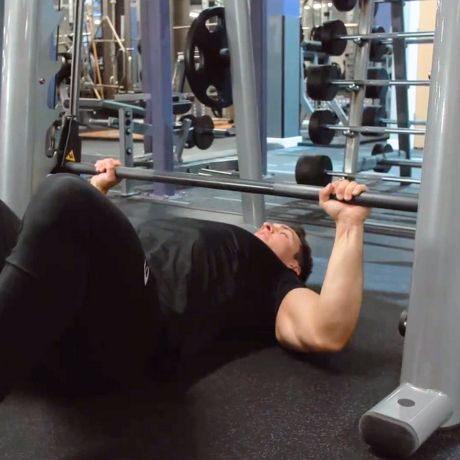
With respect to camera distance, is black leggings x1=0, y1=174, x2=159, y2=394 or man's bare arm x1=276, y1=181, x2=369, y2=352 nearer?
black leggings x1=0, y1=174, x2=159, y2=394

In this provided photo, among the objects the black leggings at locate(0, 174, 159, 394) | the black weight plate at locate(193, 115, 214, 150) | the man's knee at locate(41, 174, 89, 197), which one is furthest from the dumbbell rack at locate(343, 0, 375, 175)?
the man's knee at locate(41, 174, 89, 197)

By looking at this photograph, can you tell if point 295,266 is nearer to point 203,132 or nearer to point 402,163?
point 402,163

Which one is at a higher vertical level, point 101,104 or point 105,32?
point 105,32

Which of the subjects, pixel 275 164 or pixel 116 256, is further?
pixel 275 164

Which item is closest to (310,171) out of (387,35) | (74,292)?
(387,35)

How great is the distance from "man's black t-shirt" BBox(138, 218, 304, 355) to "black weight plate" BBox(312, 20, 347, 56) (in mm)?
2283

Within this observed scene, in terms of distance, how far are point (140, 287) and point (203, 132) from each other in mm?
3394

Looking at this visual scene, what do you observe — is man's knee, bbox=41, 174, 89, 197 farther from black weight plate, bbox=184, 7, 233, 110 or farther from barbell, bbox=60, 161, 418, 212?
black weight plate, bbox=184, 7, 233, 110

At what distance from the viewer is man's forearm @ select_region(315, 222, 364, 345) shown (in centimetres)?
134

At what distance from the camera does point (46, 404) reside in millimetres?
1307

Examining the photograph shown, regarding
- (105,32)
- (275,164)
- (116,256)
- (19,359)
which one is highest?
(105,32)

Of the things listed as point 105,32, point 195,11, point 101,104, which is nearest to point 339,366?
point 101,104

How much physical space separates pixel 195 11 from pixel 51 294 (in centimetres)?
784

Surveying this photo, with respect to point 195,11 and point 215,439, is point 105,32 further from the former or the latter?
point 215,439
